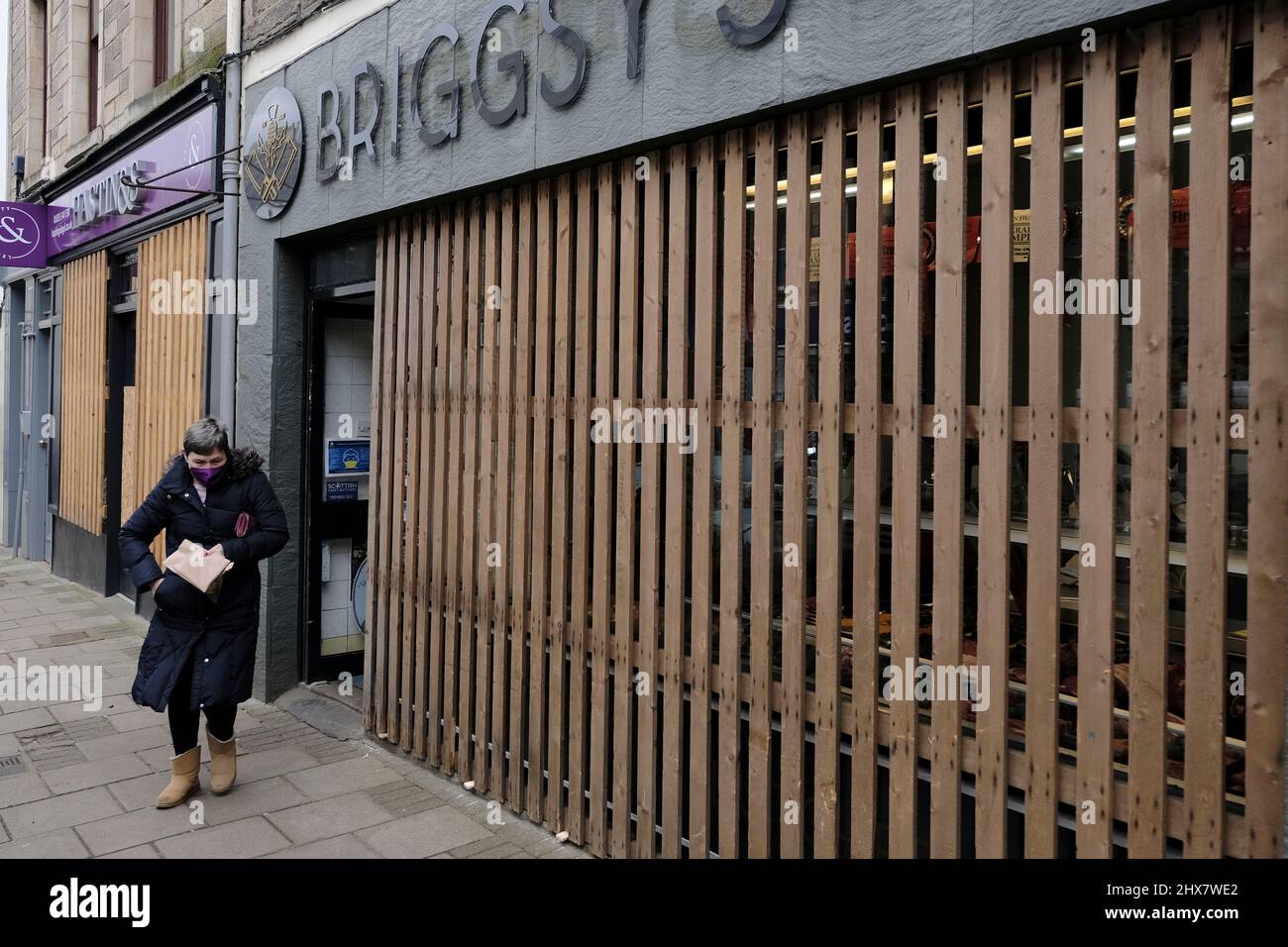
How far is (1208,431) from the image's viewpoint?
9.03ft

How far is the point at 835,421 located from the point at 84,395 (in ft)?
33.0

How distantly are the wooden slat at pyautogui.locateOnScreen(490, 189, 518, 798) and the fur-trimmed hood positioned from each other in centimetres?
121

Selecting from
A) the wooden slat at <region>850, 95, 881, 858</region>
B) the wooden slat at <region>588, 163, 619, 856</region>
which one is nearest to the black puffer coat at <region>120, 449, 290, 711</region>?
the wooden slat at <region>588, 163, 619, 856</region>

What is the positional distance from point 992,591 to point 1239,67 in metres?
1.59

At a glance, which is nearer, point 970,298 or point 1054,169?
point 1054,169

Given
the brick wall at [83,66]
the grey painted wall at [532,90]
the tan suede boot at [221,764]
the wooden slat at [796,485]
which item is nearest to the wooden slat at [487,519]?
the grey painted wall at [532,90]

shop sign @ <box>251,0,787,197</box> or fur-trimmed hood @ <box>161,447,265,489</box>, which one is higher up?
shop sign @ <box>251,0,787,197</box>

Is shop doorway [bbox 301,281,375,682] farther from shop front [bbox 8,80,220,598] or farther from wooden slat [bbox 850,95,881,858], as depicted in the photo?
wooden slat [bbox 850,95,881,858]

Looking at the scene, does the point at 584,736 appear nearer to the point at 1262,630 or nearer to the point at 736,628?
the point at 736,628

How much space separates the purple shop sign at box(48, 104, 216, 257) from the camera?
26.1ft

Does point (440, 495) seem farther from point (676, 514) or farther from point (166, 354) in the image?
point (166, 354)

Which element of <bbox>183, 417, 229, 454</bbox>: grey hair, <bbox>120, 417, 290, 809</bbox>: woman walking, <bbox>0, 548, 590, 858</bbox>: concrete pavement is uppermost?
<bbox>183, 417, 229, 454</bbox>: grey hair
